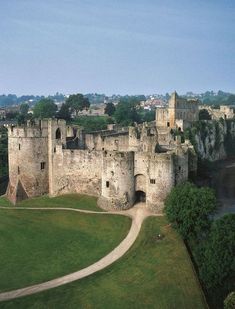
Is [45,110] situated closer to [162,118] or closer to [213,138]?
[162,118]

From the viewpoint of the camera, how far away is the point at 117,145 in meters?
65.6

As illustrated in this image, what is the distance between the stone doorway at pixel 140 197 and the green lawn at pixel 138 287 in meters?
11.5

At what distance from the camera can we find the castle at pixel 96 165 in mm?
52375

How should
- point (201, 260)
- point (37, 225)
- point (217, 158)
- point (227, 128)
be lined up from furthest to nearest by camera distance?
point (227, 128) → point (217, 158) → point (37, 225) → point (201, 260)

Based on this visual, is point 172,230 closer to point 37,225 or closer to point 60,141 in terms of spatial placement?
point 37,225

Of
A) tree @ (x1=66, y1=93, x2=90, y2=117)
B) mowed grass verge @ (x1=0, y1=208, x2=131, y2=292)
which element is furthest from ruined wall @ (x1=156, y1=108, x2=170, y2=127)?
tree @ (x1=66, y1=93, x2=90, y2=117)

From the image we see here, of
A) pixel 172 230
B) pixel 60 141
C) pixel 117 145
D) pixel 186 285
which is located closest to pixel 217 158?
pixel 117 145

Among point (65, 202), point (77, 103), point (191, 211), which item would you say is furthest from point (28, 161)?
point (77, 103)

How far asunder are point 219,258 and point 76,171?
2553cm

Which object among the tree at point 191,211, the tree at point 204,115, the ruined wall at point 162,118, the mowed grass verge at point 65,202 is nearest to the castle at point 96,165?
the mowed grass verge at point 65,202

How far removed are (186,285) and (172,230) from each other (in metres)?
9.40

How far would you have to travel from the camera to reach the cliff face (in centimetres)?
9656

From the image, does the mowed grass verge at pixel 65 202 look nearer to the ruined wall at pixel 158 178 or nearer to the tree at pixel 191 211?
the ruined wall at pixel 158 178

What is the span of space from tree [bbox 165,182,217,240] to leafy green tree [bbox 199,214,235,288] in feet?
15.4
